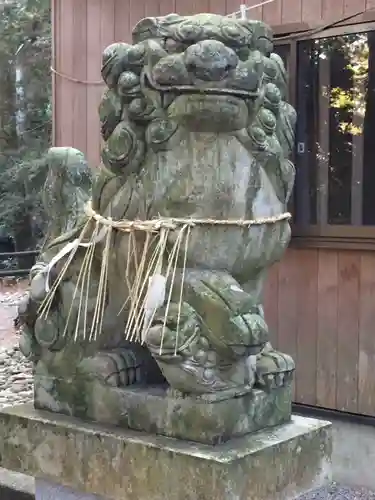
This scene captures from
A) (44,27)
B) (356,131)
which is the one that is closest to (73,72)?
(356,131)

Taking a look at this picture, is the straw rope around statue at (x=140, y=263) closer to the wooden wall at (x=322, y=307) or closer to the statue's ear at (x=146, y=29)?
the statue's ear at (x=146, y=29)

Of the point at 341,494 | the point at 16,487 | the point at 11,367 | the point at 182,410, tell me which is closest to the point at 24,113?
the point at 11,367

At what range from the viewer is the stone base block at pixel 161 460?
1.86 metres

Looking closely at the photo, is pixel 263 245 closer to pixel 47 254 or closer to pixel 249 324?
pixel 249 324

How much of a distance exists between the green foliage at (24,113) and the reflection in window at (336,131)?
8676mm

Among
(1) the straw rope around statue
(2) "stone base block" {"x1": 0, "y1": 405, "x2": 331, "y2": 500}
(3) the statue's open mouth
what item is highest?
(3) the statue's open mouth

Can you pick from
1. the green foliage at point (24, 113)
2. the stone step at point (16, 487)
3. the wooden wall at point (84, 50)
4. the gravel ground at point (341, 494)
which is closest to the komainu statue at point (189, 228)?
the stone step at point (16, 487)

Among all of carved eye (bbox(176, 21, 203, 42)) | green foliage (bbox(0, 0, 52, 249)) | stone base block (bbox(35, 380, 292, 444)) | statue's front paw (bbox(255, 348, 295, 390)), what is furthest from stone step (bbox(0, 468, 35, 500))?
green foliage (bbox(0, 0, 52, 249))

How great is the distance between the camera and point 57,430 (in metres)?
2.17

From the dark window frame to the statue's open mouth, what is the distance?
7.83ft

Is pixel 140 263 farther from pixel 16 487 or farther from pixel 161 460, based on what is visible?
pixel 16 487

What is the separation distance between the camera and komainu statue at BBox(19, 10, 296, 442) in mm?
1902

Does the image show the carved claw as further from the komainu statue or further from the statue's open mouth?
the statue's open mouth

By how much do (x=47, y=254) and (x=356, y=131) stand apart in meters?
2.48
